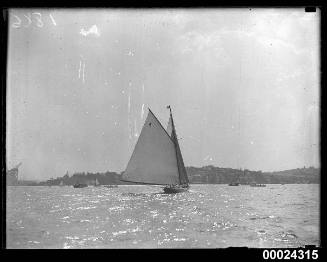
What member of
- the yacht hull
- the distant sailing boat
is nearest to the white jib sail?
the distant sailing boat

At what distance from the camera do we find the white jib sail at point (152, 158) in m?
42.9

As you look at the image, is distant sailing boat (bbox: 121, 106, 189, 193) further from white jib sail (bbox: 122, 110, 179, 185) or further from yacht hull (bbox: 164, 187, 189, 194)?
yacht hull (bbox: 164, 187, 189, 194)

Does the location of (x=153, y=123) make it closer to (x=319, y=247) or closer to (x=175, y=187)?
(x=175, y=187)

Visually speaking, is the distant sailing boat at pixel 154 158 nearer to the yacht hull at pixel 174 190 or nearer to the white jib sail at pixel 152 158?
the white jib sail at pixel 152 158

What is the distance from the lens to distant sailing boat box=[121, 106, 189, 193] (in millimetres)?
42897

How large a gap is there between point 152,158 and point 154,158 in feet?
1.21

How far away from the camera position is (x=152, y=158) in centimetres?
4419

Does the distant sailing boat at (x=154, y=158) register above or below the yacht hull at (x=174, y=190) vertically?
above

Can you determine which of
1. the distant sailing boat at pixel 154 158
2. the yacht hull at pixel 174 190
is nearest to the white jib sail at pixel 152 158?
the distant sailing boat at pixel 154 158

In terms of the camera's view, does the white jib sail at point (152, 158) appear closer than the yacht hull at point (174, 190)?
Yes

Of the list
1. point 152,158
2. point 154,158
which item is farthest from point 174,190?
point 152,158
